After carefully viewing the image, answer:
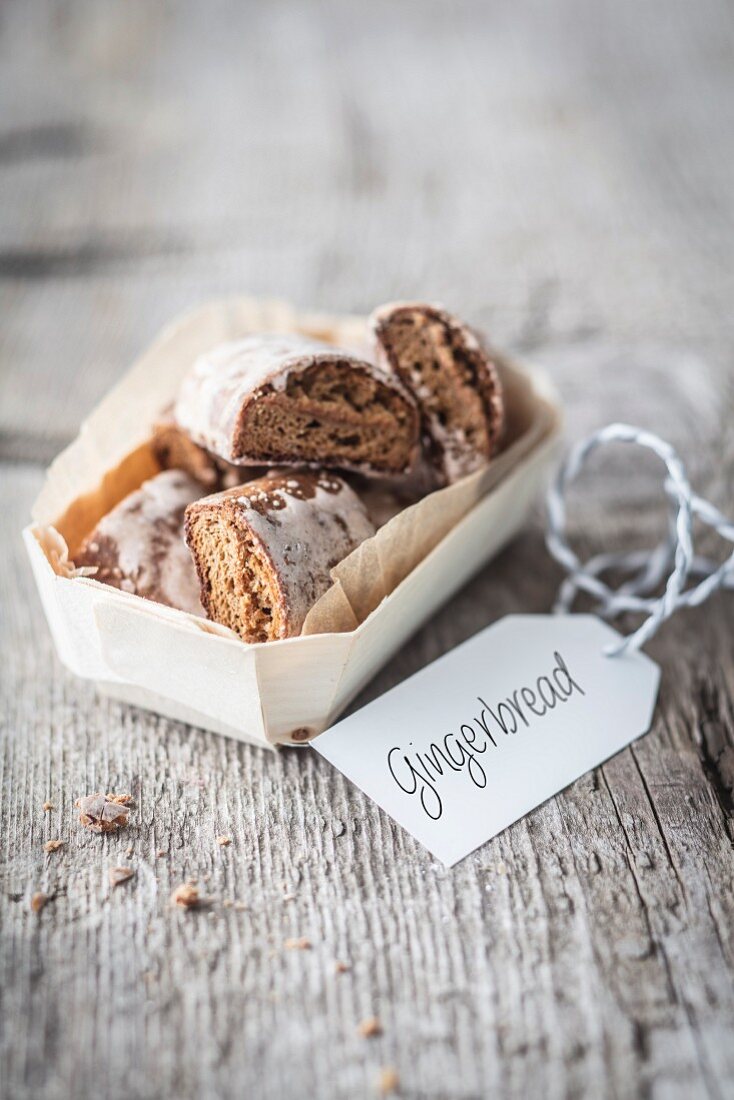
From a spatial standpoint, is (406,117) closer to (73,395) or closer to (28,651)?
(73,395)

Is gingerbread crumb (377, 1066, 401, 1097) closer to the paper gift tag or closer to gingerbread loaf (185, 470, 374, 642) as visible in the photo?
the paper gift tag

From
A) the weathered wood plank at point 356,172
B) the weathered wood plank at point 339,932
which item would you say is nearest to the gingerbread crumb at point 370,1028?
the weathered wood plank at point 339,932

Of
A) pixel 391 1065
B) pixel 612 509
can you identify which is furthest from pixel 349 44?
pixel 391 1065

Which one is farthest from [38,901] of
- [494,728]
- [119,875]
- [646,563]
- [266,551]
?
[646,563]

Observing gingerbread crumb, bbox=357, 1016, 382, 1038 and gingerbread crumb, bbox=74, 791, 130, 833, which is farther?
gingerbread crumb, bbox=74, 791, 130, 833

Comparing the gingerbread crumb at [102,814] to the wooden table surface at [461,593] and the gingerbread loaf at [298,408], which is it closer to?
the wooden table surface at [461,593]

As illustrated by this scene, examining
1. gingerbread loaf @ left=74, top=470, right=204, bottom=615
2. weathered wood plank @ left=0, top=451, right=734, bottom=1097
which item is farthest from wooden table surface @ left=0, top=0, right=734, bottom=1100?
gingerbread loaf @ left=74, top=470, right=204, bottom=615
